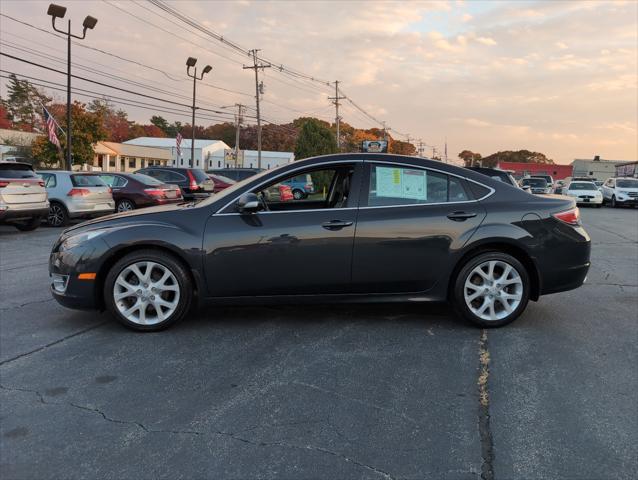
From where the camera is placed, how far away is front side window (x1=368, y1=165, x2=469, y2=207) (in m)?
4.79

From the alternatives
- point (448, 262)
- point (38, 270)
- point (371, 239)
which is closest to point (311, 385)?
point (371, 239)

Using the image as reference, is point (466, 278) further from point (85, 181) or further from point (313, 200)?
point (85, 181)

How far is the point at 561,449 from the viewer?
2.80m

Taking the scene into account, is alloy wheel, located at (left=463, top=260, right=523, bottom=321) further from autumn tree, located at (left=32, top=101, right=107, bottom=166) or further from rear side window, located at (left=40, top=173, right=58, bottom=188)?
autumn tree, located at (left=32, top=101, right=107, bottom=166)

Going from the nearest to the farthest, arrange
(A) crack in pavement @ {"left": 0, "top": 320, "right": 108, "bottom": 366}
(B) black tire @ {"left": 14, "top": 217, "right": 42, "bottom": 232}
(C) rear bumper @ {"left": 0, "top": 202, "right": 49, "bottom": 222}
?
1. (A) crack in pavement @ {"left": 0, "top": 320, "right": 108, "bottom": 366}
2. (C) rear bumper @ {"left": 0, "top": 202, "right": 49, "bottom": 222}
3. (B) black tire @ {"left": 14, "top": 217, "right": 42, "bottom": 232}

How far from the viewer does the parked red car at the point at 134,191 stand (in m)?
14.9

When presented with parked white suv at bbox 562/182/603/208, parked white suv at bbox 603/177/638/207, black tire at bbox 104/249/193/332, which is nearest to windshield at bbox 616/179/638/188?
parked white suv at bbox 603/177/638/207

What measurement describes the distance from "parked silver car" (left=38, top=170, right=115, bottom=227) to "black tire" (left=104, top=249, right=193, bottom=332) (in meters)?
9.48

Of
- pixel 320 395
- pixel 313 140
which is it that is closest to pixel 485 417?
pixel 320 395

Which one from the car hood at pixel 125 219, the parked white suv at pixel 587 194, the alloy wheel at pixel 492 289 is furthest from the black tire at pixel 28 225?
the parked white suv at pixel 587 194

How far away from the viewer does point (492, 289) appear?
4.79 meters

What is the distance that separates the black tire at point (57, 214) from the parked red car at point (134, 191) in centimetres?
184

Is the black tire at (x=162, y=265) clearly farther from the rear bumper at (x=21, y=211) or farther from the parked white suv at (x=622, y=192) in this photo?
the parked white suv at (x=622, y=192)

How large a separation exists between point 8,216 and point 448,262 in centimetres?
1000
